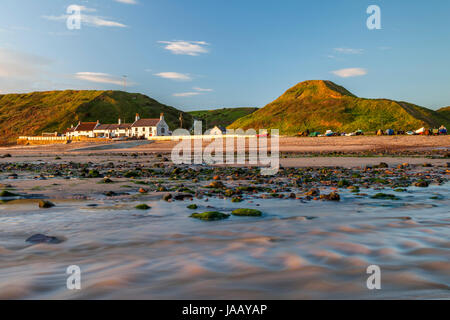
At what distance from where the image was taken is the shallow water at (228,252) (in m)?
4.32

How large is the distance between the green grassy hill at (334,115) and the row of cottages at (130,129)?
40765 mm

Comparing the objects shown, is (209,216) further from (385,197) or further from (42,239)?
(385,197)

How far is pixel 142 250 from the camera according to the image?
602cm

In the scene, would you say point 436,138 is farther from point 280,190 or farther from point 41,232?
point 41,232

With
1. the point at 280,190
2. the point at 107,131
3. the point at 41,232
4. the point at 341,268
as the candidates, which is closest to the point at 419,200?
the point at 280,190

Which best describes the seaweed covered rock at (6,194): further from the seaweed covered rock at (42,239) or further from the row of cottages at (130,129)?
the row of cottages at (130,129)

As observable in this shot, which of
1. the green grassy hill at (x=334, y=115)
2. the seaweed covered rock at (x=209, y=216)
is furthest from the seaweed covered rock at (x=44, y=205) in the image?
the green grassy hill at (x=334, y=115)

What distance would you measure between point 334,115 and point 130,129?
8196 centimetres

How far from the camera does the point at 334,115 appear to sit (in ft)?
465

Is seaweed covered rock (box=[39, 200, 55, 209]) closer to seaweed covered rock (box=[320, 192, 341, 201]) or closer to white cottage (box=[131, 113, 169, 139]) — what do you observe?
seaweed covered rock (box=[320, 192, 341, 201])

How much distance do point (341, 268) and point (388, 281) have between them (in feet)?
2.22

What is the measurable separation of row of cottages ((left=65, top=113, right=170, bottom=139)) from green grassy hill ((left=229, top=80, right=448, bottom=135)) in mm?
40765

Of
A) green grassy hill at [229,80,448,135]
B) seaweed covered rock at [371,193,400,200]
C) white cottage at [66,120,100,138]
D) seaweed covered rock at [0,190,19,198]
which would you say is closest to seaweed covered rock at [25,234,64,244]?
seaweed covered rock at [0,190,19,198]

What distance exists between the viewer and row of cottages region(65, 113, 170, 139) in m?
136
